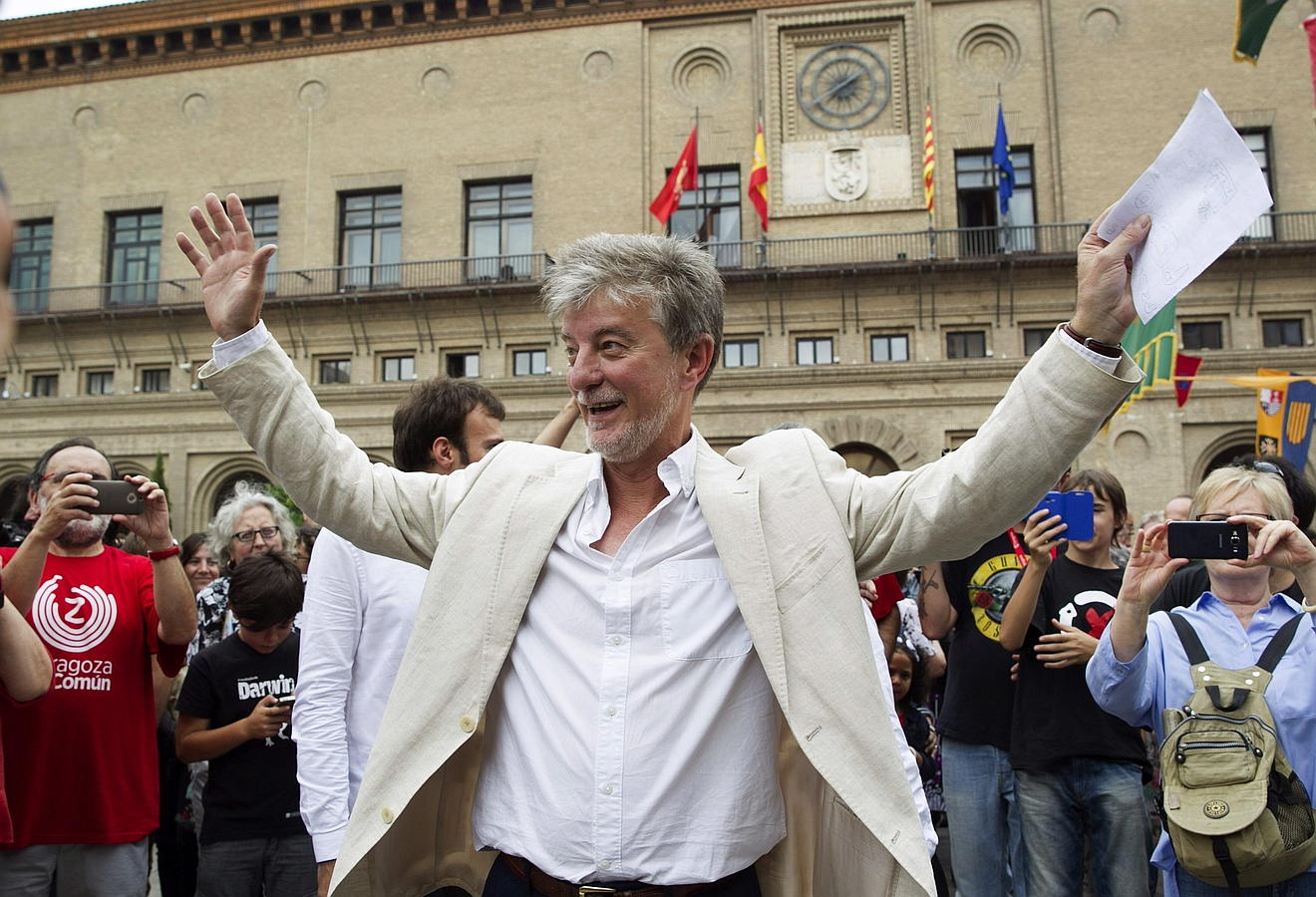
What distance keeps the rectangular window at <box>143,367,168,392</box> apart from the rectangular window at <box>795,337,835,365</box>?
16.5m

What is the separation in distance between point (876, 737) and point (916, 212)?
79.9ft

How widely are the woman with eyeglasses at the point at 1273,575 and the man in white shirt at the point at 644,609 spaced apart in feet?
8.42

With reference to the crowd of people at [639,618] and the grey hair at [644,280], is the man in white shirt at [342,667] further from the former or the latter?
the grey hair at [644,280]

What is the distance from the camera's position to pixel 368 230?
27562 mm

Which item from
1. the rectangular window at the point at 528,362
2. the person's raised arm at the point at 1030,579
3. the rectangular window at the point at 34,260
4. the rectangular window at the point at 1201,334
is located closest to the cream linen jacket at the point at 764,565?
the person's raised arm at the point at 1030,579

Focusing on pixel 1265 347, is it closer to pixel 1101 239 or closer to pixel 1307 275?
pixel 1307 275

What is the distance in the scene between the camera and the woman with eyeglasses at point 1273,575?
4.26 m

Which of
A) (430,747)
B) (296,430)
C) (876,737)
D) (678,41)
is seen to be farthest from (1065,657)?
(678,41)

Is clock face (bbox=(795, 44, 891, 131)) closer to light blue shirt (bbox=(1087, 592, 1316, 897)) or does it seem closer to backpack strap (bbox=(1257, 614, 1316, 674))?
light blue shirt (bbox=(1087, 592, 1316, 897))

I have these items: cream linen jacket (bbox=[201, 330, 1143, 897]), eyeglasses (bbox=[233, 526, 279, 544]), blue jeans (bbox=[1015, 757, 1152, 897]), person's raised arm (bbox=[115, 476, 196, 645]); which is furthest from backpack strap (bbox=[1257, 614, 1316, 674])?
eyeglasses (bbox=[233, 526, 279, 544])

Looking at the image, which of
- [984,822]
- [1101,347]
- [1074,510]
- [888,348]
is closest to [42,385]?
[888,348]

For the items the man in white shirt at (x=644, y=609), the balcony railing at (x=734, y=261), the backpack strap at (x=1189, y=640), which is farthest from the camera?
the balcony railing at (x=734, y=261)

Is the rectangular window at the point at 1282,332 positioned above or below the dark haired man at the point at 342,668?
above

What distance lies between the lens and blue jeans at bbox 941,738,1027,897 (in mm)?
4984
